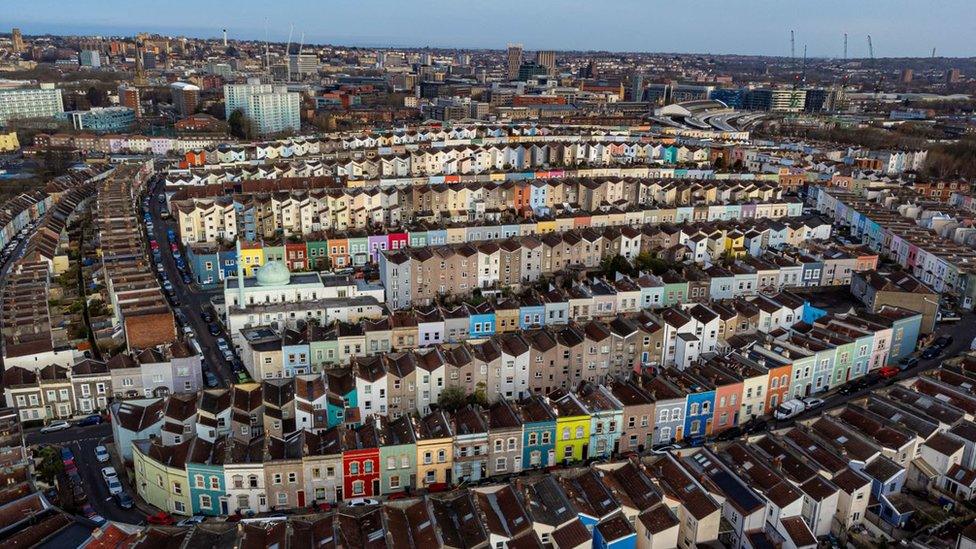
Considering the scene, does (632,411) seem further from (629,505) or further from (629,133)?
(629,133)

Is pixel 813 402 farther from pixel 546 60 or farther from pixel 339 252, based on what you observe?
pixel 546 60

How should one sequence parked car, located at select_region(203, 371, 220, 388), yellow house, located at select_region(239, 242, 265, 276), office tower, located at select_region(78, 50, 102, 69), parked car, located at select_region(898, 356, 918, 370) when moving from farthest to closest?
office tower, located at select_region(78, 50, 102, 69)
yellow house, located at select_region(239, 242, 265, 276)
parked car, located at select_region(898, 356, 918, 370)
parked car, located at select_region(203, 371, 220, 388)

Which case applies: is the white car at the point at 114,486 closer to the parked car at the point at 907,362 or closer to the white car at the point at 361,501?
the white car at the point at 361,501

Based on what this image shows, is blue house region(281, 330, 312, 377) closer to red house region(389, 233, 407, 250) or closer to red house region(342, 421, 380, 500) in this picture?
red house region(342, 421, 380, 500)

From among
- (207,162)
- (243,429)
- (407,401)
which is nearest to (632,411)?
(407,401)

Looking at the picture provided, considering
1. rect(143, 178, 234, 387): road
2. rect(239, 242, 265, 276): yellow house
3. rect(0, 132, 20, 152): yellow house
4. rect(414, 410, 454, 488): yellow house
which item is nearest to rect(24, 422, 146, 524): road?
rect(143, 178, 234, 387): road

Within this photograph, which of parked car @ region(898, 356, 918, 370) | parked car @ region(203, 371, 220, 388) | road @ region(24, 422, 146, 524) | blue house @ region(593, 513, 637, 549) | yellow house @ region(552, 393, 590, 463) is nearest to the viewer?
blue house @ region(593, 513, 637, 549)

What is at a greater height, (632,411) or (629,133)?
(629,133)
